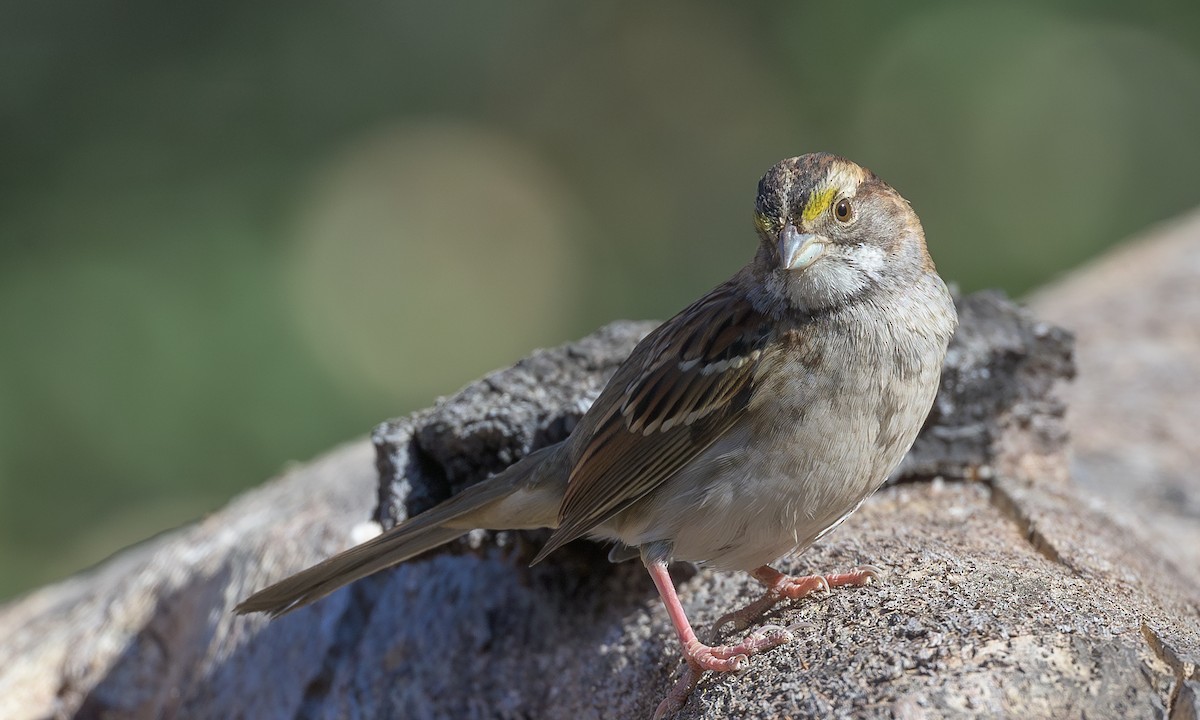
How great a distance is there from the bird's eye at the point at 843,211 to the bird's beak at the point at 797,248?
0.25 ft

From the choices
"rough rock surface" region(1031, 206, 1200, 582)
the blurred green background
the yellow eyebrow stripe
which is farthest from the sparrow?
the blurred green background

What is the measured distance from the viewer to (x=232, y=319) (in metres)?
6.59

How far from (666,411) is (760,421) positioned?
0.25 m

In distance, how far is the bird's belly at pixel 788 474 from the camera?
8.25 ft

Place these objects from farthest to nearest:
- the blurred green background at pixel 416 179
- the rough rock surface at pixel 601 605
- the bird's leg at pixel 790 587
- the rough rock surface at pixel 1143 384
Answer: the blurred green background at pixel 416 179, the rough rock surface at pixel 1143 384, the bird's leg at pixel 790 587, the rough rock surface at pixel 601 605

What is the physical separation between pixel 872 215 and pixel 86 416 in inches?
207

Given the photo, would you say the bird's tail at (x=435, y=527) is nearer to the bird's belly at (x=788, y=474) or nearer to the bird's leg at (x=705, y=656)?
the bird's belly at (x=788, y=474)

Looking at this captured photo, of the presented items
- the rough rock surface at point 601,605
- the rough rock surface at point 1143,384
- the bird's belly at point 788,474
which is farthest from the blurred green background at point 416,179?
the bird's belly at point 788,474

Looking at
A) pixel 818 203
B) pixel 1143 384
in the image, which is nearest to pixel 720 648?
pixel 818 203

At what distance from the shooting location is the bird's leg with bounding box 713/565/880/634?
8.14ft

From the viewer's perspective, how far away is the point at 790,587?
8.45 ft

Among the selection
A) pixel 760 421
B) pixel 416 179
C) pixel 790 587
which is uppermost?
pixel 416 179

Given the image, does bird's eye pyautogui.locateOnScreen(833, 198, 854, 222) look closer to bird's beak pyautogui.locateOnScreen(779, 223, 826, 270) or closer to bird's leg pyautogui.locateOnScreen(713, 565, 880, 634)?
bird's beak pyautogui.locateOnScreen(779, 223, 826, 270)

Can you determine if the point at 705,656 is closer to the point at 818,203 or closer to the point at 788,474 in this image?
the point at 788,474
